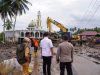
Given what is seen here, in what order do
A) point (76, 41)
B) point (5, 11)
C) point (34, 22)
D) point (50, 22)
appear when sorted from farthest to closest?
point (34, 22), point (5, 11), point (76, 41), point (50, 22)

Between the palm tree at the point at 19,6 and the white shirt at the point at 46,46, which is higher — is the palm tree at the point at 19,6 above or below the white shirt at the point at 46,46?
above

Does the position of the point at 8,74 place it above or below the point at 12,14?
below

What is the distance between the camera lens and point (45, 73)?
15.8 metres

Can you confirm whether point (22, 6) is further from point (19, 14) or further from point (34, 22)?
point (34, 22)

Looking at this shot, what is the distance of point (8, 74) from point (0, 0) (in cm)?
6385

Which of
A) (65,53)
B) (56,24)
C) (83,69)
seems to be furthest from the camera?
(56,24)

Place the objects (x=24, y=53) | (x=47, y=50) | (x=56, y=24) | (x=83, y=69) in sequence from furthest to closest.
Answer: (x=56, y=24) → (x=83, y=69) → (x=47, y=50) → (x=24, y=53)

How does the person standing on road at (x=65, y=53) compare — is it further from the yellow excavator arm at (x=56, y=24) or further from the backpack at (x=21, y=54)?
the yellow excavator arm at (x=56, y=24)

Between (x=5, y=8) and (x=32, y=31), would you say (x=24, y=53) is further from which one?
(x=5, y=8)

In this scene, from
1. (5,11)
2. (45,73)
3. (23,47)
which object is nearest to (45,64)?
(45,73)

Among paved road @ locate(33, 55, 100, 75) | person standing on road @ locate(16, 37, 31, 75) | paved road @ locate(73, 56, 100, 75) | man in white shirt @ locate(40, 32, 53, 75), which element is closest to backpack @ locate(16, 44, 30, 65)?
person standing on road @ locate(16, 37, 31, 75)

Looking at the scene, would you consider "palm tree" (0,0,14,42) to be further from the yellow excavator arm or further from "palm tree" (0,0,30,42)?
the yellow excavator arm

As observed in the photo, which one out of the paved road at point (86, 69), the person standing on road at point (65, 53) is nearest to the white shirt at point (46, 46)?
the person standing on road at point (65, 53)

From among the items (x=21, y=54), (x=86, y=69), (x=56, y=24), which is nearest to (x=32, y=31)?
(x=56, y=24)
